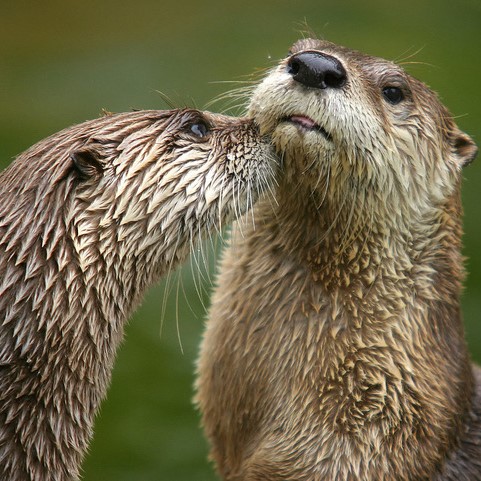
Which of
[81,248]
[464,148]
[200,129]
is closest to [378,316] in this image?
[464,148]

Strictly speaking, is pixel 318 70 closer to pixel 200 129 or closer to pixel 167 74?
pixel 200 129

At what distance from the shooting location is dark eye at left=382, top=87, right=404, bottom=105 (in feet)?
11.1

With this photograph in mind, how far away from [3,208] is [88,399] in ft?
1.93

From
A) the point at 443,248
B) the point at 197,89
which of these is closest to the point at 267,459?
the point at 443,248

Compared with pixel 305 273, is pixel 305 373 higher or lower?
lower

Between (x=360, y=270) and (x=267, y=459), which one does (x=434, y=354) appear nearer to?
(x=360, y=270)

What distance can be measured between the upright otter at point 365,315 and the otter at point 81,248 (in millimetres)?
324

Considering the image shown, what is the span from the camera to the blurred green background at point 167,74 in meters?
5.54

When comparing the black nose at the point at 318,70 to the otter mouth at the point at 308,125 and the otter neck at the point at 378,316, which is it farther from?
the otter neck at the point at 378,316

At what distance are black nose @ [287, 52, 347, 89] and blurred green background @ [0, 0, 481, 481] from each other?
2.80m

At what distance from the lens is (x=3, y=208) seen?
2930mm

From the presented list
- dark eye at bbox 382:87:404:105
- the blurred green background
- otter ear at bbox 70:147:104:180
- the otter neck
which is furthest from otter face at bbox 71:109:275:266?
the blurred green background

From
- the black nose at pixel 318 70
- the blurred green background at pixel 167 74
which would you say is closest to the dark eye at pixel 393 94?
the black nose at pixel 318 70

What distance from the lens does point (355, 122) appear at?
3.10m
